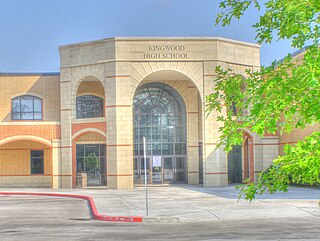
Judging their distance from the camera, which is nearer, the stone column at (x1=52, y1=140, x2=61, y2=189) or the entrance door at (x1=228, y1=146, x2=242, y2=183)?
the stone column at (x1=52, y1=140, x2=61, y2=189)

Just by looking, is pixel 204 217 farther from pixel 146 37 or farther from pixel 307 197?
pixel 146 37

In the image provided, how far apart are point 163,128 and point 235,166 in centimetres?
571

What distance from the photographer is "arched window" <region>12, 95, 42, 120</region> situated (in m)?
39.2

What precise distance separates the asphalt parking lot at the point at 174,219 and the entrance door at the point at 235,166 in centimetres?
1098

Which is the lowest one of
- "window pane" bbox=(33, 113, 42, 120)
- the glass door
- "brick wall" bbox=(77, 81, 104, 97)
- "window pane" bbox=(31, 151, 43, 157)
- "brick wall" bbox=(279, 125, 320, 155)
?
the glass door

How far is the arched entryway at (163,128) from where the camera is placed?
39.6 metres

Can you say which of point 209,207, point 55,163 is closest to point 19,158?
point 55,163

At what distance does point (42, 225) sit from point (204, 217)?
17.7 feet

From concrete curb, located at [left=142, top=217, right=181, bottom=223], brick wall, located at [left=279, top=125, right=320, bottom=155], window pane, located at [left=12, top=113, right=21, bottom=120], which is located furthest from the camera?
window pane, located at [left=12, top=113, right=21, bottom=120]

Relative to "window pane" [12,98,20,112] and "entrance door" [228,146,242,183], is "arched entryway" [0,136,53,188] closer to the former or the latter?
"window pane" [12,98,20,112]

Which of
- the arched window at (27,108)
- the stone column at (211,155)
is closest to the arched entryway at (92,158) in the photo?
the arched window at (27,108)

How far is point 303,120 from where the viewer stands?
671 cm

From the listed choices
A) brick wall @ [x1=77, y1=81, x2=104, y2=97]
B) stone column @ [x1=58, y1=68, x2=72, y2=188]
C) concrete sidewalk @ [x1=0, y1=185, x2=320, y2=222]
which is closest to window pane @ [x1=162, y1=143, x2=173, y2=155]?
brick wall @ [x1=77, y1=81, x2=104, y2=97]

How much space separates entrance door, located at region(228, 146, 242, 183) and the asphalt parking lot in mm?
10983
